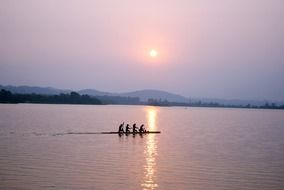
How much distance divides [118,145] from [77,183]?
1914 centimetres

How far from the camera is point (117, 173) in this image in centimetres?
2491

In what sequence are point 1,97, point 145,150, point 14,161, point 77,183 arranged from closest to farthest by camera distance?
point 77,183 → point 14,161 → point 145,150 → point 1,97

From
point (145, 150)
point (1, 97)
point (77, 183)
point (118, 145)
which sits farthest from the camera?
point (1, 97)

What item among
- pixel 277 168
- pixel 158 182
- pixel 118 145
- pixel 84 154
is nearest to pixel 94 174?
pixel 158 182

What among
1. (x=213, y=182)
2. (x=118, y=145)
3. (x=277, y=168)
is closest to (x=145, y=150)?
(x=118, y=145)

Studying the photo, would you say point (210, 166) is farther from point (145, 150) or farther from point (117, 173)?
point (145, 150)

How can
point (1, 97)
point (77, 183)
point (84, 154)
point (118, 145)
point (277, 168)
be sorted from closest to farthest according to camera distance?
1. point (77, 183)
2. point (277, 168)
3. point (84, 154)
4. point (118, 145)
5. point (1, 97)

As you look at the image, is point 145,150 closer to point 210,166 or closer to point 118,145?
point 118,145

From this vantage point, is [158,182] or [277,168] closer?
[158,182]

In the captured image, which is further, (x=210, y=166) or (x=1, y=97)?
(x=1, y=97)

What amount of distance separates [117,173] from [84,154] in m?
8.31

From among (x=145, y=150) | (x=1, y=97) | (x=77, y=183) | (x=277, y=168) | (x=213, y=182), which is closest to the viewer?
(x=77, y=183)

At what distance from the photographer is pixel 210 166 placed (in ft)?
95.8

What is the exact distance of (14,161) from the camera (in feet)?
90.9
